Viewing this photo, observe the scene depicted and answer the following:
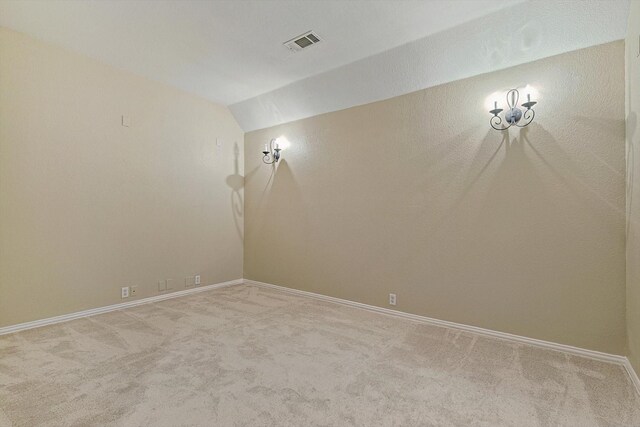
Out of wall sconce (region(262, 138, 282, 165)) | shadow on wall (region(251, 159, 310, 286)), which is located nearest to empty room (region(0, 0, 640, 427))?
shadow on wall (region(251, 159, 310, 286))

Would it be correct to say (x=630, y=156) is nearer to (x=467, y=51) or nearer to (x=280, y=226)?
(x=467, y=51)

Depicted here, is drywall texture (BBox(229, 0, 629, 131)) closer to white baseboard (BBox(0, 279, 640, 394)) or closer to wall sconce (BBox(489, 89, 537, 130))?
wall sconce (BBox(489, 89, 537, 130))

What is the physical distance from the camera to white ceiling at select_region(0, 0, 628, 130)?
97.7 inches

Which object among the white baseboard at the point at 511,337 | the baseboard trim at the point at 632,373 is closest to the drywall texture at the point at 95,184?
the white baseboard at the point at 511,337

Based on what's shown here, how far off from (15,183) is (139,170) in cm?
118

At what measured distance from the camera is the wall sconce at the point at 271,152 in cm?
471

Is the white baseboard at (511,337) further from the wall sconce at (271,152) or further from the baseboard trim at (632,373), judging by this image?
the wall sconce at (271,152)

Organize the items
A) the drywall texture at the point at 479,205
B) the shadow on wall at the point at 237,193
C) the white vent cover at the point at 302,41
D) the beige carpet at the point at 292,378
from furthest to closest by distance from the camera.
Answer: the shadow on wall at the point at 237,193
the white vent cover at the point at 302,41
the drywall texture at the point at 479,205
the beige carpet at the point at 292,378

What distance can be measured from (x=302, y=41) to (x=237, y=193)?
2.80 m

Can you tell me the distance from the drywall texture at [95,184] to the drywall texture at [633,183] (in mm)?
4728

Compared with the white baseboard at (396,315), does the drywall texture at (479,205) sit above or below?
above

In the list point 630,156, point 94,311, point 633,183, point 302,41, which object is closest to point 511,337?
point 633,183

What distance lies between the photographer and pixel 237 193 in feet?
16.8

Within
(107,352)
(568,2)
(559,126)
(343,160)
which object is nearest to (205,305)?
(107,352)
